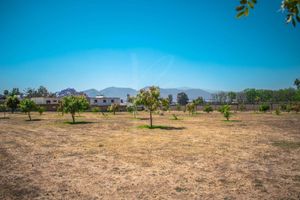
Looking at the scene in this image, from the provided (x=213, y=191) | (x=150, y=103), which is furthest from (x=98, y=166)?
(x=150, y=103)

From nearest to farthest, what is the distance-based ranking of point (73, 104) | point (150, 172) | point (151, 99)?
point (150, 172), point (151, 99), point (73, 104)

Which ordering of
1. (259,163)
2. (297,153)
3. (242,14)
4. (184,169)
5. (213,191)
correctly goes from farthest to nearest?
1. (297,153)
2. (259,163)
3. (184,169)
4. (213,191)
5. (242,14)

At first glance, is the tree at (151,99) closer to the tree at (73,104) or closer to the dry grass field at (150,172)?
the tree at (73,104)

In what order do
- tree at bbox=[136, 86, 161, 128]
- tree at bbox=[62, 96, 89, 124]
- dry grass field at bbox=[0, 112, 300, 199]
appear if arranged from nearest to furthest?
1. dry grass field at bbox=[0, 112, 300, 199]
2. tree at bbox=[136, 86, 161, 128]
3. tree at bbox=[62, 96, 89, 124]

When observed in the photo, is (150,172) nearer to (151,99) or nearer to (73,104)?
(151,99)

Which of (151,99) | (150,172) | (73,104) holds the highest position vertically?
(151,99)

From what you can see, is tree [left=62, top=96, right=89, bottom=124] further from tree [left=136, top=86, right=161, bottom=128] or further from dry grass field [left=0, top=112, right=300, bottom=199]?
dry grass field [left=0, top=112, right=300, bottom=199]

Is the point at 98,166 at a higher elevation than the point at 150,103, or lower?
lower

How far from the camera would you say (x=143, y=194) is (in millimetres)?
7480

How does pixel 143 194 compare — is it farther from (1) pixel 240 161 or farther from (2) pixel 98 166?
(1) pixel 240 161

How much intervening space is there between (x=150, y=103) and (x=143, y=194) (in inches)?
813

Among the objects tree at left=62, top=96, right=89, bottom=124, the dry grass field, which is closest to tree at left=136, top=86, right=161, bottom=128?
tree at left=62, top=96, right=89, bottom=124

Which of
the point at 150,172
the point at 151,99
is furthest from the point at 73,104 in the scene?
the point at 150,172

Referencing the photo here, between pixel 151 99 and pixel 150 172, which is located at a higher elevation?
pixel 151 99
